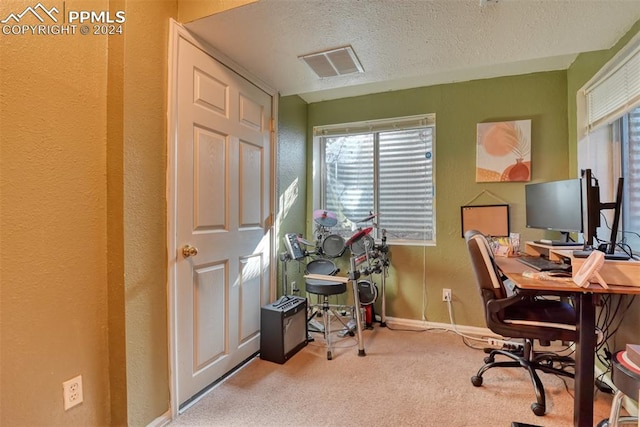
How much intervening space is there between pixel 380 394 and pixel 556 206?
69.1 inches

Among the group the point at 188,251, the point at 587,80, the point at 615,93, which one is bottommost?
the point at 188,251

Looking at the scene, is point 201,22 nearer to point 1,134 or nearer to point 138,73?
point 138,73

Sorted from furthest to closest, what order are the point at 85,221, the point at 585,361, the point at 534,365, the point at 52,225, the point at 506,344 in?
the point at 506,344 → the point at 534,365 → the point at 585,361 → the point at 85,221 → the point at 52,225

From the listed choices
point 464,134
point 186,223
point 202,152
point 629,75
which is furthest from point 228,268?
point 629,75

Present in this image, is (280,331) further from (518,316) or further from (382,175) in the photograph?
(382,175)

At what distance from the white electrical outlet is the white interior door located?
0.45 meters

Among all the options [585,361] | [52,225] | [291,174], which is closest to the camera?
[52,225]

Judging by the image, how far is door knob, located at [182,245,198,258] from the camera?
173cm

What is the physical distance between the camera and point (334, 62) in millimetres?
→ 2088

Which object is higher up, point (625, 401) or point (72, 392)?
point (72, 392)

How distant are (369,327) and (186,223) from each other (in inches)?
78.0

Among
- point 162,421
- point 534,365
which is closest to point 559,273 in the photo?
point 534,365

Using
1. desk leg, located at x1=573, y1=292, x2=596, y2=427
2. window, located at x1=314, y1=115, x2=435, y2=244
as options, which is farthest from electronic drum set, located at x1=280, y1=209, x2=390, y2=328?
desk leg, located at x1=573, y1=292, x2=596, y2=427

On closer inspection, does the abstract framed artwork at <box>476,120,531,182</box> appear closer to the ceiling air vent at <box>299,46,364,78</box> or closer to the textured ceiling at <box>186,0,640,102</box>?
the textured ceiling at <box>186,0,640,102</box>
